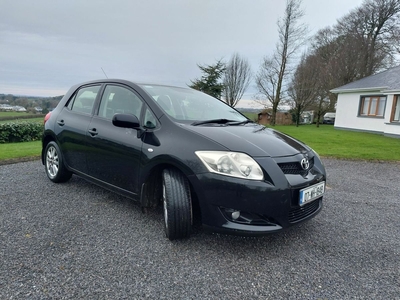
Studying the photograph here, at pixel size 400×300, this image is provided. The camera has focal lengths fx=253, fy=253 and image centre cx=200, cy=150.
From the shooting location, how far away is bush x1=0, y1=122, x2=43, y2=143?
964cm

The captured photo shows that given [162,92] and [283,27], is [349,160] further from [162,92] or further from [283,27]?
[283,27]

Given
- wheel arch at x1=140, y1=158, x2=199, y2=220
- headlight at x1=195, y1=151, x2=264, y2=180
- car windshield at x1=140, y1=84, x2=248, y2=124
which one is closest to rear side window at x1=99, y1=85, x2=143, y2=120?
car windshield at x1=140, y1=84, x2=248, y2=124

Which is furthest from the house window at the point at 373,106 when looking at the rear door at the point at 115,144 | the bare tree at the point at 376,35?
the rear door at the point at 115,144

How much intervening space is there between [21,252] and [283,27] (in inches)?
1066

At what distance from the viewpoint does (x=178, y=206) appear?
2266mm

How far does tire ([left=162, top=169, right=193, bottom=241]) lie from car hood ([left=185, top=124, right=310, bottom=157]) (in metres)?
0.49

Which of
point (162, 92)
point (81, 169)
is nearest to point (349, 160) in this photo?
point (162, 92)

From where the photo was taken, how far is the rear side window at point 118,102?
2.93 meters

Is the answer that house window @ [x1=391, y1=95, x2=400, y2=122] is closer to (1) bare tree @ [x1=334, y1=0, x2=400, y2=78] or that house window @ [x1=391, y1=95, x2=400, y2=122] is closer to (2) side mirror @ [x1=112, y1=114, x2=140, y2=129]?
(1) bare tree @ [x1=334, y1=0, x2=400, y2=78]

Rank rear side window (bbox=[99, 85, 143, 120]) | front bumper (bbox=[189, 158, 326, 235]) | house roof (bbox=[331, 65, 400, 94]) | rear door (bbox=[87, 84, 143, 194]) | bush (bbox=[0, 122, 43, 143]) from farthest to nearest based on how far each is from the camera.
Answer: house roof (bbox=[331, 65, 400, 94])
bush (bbox=[0, 122, 43, 143])
rear side window (bbox=[99, 85, 143, 120])
rear door (bbox=[87, 84, 143, 194])
front bumper (bbox=[189, 158, 326, 235])

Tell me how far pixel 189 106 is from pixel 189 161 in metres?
1.10

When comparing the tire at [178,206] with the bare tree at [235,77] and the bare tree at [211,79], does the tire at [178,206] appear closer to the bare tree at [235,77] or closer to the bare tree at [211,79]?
the bare tree at [211,79]

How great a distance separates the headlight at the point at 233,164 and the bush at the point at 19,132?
34.5 ft

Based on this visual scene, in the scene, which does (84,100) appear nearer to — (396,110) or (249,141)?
(249,141)
